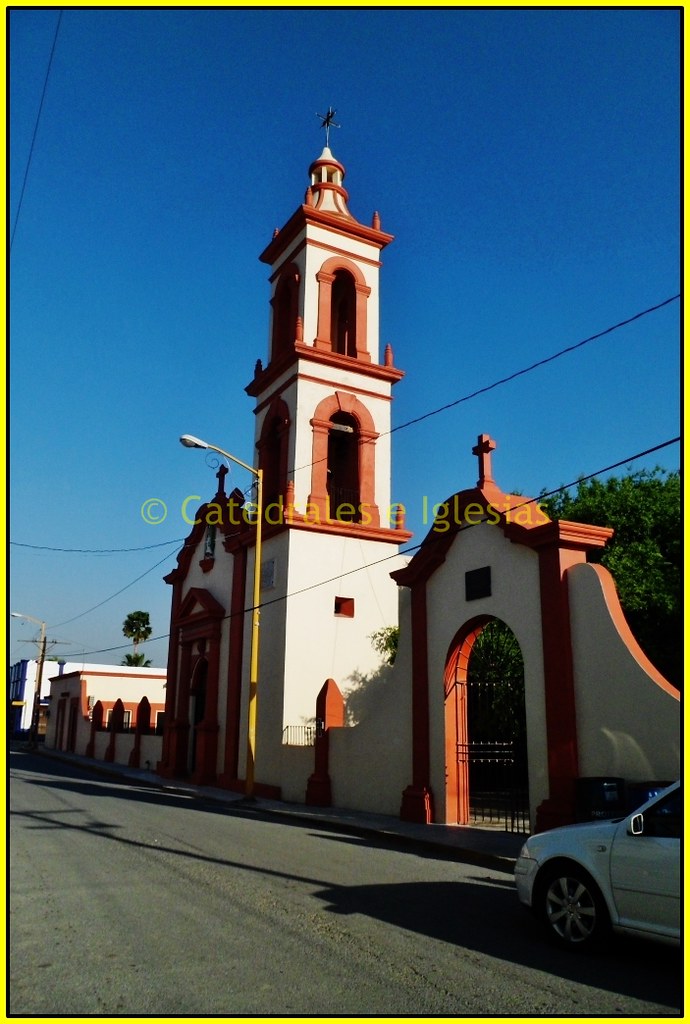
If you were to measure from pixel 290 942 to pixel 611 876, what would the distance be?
2.50 m

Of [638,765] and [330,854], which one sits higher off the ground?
[638,765]

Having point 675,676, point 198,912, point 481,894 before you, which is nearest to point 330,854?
point 481,894

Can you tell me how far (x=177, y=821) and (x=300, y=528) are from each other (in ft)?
30.6

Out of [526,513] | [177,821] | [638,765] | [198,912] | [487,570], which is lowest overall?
[177,821]

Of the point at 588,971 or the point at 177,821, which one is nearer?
the point at 588,971

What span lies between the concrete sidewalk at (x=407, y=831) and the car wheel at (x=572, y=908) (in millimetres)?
4125

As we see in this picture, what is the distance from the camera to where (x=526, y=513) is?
1356 cm

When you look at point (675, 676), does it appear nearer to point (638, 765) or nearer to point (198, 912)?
point (638, 765)

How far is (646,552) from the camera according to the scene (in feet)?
72.2

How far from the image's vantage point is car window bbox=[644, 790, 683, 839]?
588 cm

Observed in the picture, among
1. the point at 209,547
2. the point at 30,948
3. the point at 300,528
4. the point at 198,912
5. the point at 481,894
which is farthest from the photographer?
the point at 209,547

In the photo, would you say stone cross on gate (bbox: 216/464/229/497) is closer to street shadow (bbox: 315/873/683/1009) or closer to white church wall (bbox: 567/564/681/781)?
white church wall (bbox: 567/564/681/781)

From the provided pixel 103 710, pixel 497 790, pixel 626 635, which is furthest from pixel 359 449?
pixel 103 710

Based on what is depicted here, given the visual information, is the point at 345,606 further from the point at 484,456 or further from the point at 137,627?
the point at 137,627
